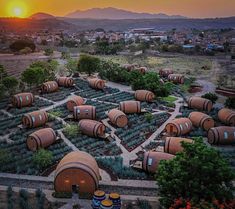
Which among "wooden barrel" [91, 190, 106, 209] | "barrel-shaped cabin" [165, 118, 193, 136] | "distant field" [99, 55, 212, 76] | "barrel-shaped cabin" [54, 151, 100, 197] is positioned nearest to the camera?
"wooden barrel" [91, 190, 106, 209]

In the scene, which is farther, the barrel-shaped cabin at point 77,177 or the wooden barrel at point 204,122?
the wooden barrel at point 204,122

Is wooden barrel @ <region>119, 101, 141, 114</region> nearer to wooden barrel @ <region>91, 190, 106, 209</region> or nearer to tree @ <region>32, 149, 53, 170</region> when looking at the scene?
tree @ <region>32, 149, 53, 170</region>

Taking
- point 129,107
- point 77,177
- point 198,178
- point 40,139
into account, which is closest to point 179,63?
point 129,107

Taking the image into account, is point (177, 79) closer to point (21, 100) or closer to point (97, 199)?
point (21, 100)

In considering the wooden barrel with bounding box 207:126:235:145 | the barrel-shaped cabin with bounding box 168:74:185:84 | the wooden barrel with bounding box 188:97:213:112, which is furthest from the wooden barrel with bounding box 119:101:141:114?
Answer: the barrel-shaped cabin with bounding box 168:74:185:84

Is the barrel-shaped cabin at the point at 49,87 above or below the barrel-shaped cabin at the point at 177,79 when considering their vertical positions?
above

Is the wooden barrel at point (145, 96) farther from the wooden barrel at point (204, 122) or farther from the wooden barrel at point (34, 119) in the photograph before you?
the wooden barrel at point (34, 119)

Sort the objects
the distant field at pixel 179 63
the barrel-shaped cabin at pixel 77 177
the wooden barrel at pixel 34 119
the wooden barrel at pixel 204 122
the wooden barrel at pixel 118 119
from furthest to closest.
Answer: the distant field at pixel 179 63, the wooden barrel at pixel 118 119, the wooden barrel at pixel 204 122, the wooden barrel at pixel 34 119, the barrel-shaped cabin at pixel 77 177

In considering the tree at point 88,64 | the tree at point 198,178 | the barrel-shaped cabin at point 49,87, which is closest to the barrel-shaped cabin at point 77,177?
the tree at point 198,178
